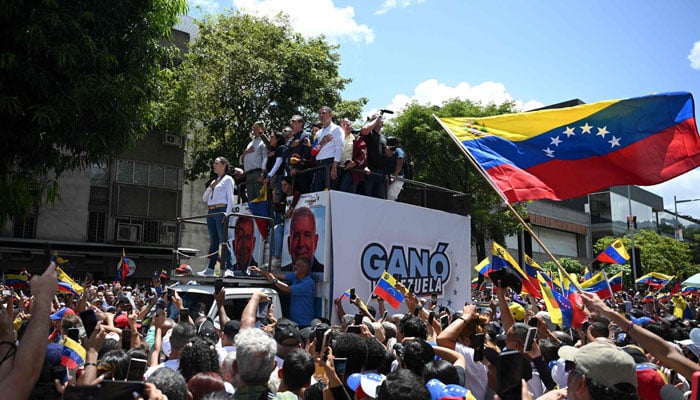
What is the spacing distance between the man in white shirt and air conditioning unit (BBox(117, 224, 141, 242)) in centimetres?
2045

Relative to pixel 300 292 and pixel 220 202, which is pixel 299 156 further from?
pixel 300 292

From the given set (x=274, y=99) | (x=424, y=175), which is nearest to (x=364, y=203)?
(x=274, y=99)

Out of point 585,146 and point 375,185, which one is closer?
point 585,146

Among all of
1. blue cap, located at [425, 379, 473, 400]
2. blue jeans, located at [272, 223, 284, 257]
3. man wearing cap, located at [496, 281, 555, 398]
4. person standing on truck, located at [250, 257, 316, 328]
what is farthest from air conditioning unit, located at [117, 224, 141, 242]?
blue cap, located at [425, 379, 473, 400]

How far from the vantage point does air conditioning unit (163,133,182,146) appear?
28.1 metres

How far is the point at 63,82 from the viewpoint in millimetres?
7219

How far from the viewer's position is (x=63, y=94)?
6.90 m

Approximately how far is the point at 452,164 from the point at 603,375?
24194 mm

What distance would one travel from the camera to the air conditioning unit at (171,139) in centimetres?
2808

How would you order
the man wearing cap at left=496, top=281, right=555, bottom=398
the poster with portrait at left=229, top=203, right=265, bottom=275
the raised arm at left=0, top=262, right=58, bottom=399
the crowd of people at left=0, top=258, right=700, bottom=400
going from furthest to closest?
1. the poster with portrait at left=229, top=203, right=265, bottom=275
2. the man wearing cap at left=496, top=281, right=555, bottom=398
3. the crowd of people at left=0, top=258, right=700, bottom=400
4. the raised arm at left=0, top=262, right=58, bottom=399

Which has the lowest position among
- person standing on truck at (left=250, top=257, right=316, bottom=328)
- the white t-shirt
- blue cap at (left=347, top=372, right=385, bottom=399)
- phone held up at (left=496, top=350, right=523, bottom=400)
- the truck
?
the white t-shirt

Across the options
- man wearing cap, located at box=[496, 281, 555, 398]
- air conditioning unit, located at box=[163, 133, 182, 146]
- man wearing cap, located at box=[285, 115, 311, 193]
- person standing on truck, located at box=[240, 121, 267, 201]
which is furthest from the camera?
air conditioning unit, located at box=[163, 133, 182, 146]

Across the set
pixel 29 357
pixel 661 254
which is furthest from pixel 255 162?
pixel 661 254

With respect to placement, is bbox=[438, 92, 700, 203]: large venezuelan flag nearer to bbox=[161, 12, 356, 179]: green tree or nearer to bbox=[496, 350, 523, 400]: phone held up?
bbox=[496, 350, 523, 400]: phone held up
